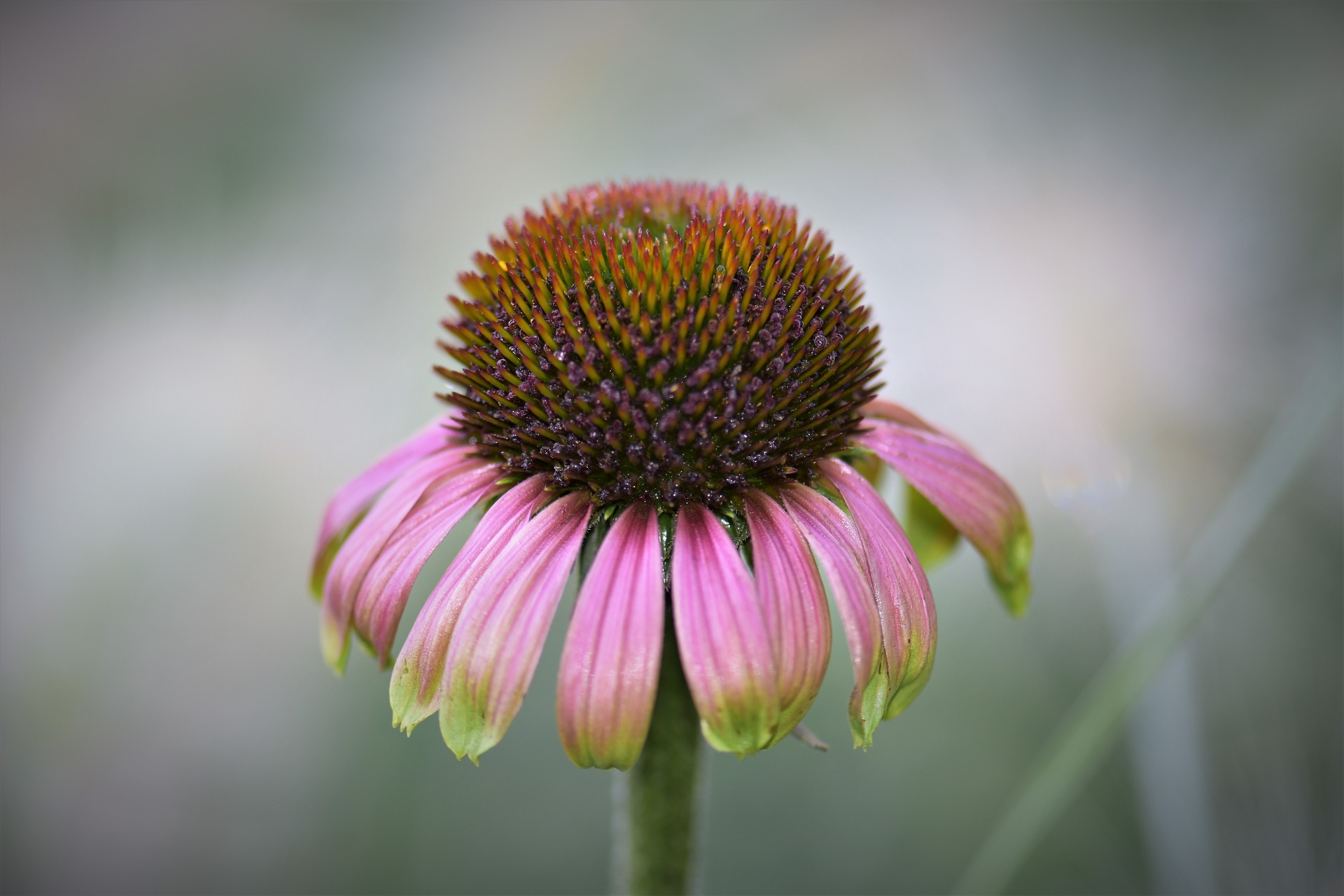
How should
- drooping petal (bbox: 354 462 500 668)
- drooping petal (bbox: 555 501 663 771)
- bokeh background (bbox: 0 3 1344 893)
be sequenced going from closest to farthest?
drooping petal (bbox: 555 501 663 771)
drooping petal (bbox: 354 462 500 668)
bokeh background (bbox: 0 3 1344 893)

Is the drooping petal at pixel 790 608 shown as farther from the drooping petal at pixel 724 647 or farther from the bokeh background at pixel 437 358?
the bokeh background at pixel 437 358

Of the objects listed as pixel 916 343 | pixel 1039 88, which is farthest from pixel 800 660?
pixel 1039 88

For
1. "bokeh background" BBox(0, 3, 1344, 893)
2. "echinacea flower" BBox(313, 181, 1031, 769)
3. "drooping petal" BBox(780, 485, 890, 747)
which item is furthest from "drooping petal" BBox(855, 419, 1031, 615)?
"bokeh background" BBox(0, 3, 1344, 893)

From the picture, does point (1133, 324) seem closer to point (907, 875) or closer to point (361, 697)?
point (907, 875)

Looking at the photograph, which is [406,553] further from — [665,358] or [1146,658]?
[1146,658]

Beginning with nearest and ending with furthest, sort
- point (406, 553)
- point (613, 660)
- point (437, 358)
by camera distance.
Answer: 1. point (613, 660)
2. point (406, 553)
3. point (437, 358)

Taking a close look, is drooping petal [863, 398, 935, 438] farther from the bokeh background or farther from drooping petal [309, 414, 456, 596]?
the bokeh background

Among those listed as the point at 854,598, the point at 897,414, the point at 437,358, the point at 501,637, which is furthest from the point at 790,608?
the point at 437,358
